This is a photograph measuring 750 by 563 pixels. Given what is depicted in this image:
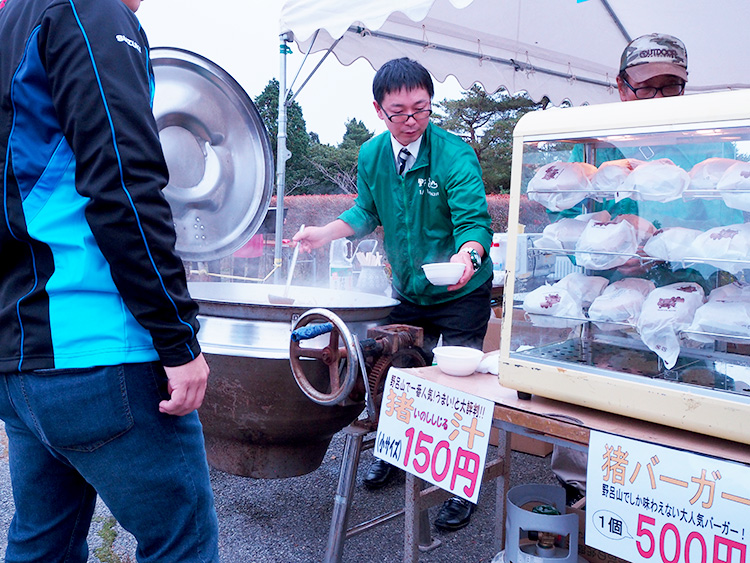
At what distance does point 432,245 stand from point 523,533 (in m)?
1.24

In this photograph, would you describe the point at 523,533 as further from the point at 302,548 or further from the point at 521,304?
the point at 302,548

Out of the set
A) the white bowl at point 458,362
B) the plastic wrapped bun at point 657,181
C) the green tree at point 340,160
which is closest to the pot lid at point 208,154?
the white bowl at point 458,362

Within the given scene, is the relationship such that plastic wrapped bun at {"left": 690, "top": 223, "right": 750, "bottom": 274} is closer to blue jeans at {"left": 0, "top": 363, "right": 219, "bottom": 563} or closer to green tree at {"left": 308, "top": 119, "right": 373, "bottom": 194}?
blue jeans at {"left": 0, "top": 363, "right": 219, "bottom": 563}

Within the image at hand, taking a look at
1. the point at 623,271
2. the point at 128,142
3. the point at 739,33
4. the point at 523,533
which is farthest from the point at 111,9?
the point at 739,33

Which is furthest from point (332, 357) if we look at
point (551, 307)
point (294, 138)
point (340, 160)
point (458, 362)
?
point (294, 138)

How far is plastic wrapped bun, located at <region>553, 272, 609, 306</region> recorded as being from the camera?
63.3 inches

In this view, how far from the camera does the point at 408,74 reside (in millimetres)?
2379

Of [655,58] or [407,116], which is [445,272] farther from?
[655,58]

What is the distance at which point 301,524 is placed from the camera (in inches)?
109

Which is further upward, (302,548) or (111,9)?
(111,9)

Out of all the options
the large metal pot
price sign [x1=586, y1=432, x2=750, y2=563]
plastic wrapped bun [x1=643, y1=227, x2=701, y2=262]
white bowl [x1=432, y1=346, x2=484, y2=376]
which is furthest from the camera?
the large metal pot

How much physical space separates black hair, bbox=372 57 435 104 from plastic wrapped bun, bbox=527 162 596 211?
3.19 ft

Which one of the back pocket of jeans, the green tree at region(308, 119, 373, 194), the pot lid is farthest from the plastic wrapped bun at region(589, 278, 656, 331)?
the green tree at region(308, 119, 373, 194)

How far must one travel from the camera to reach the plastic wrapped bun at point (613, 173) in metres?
1.52
